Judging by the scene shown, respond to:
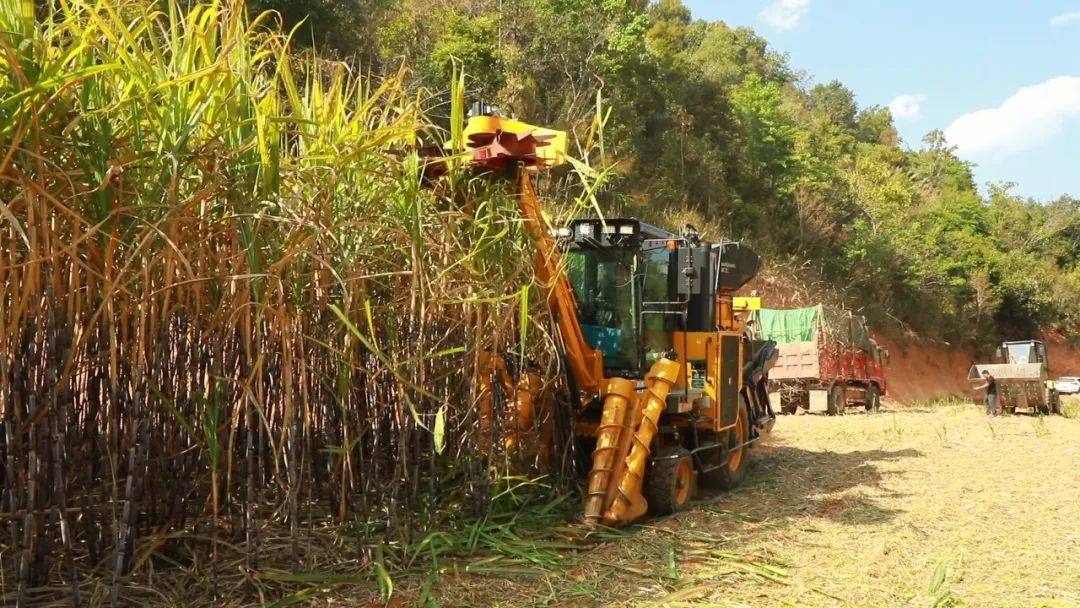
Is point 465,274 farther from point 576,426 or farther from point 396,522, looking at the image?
point 576,426

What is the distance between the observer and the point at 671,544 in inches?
169

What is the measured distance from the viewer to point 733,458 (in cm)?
636

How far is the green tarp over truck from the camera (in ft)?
52.5

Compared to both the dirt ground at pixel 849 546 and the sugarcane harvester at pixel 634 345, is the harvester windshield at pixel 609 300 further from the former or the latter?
the dirt ground at pixel 849 546

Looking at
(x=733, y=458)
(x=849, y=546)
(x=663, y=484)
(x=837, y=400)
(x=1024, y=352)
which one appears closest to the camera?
(x=849, y=546)

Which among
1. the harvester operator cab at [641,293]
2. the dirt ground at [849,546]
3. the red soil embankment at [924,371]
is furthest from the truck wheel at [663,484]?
the red soil embankment at [924,371]

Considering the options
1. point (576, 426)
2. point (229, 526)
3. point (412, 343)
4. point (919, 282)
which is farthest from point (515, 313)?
point (919, 282)

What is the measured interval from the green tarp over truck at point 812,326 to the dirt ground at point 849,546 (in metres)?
8.44

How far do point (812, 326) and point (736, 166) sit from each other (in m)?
9.16

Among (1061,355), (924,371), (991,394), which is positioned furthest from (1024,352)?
(1061,355)

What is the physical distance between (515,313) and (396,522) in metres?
1.20

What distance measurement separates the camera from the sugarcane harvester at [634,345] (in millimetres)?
4113

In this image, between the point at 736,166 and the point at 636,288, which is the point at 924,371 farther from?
the point at 636,288

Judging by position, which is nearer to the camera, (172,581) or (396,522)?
(172,581)
